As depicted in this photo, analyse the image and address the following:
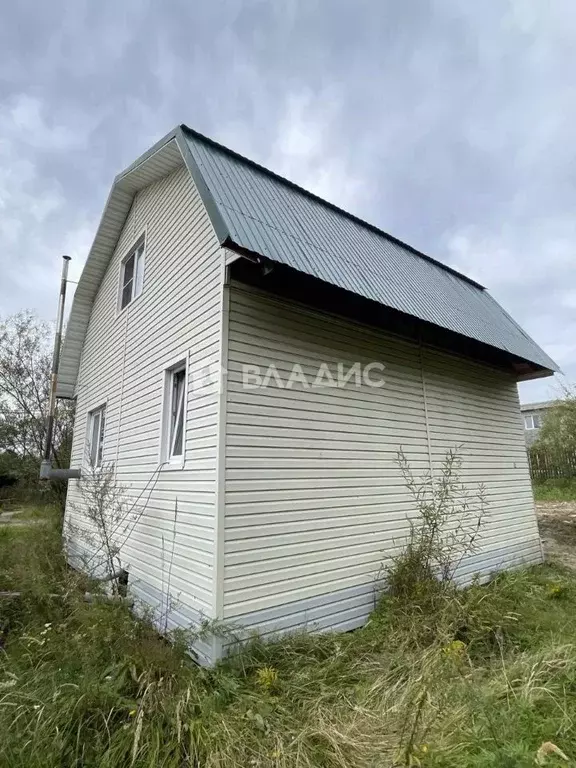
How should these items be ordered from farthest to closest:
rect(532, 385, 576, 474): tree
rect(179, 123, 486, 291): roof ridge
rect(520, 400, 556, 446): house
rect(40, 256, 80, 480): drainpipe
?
rect(520, 400, 556, 446): house → rect(532, 385, 576, 474): tree → rect(40, 256, 80, 480): drainpipe → rect(179, 123, 486, 291): roof ridge

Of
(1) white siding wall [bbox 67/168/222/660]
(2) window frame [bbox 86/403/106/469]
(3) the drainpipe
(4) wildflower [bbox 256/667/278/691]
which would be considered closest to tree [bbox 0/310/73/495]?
(2) window frame [bbox 86/403/106/469]

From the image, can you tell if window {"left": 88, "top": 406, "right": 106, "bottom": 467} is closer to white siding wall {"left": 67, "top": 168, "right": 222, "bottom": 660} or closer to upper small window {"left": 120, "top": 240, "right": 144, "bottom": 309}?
white siding wall {"left": 67, "top": 168, "right": 222, "bottom": 660}

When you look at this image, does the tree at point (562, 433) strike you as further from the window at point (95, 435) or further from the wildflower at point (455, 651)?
the window at point (95, 435)

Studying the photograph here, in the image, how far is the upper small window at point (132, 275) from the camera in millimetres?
7051

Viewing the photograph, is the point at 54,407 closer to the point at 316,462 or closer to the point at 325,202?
the point at 316,462

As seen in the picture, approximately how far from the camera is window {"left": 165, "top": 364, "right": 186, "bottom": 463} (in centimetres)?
508

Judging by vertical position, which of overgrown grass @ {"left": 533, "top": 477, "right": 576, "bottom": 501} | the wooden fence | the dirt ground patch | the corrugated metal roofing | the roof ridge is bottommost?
the dirt ground patch

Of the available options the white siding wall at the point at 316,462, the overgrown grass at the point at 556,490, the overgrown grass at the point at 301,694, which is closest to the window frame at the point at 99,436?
the overgrown grass at the point at 301,694

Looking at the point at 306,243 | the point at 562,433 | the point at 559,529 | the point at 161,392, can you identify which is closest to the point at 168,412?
the point at 161,392

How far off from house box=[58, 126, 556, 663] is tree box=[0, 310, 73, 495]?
35.9ft

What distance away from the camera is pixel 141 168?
6.37 metres

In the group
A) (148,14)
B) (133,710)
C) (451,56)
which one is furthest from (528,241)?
(133,710)

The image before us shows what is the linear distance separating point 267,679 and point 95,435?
665cm

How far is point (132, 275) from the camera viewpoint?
774 centimetres
